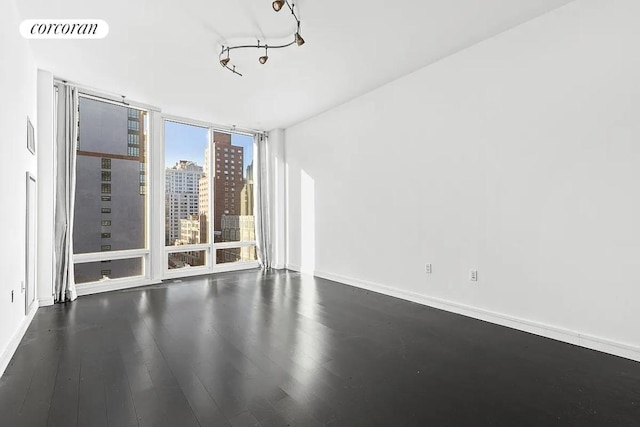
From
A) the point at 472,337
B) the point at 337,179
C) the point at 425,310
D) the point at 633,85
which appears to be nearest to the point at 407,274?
the point at 425,310

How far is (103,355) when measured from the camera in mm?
2621

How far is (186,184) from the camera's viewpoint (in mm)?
5965

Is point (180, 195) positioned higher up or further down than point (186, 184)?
further down

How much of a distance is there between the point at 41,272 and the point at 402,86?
206 inches

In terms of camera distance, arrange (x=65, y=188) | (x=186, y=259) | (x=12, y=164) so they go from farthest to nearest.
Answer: (x=186, y=259) → (x=65, y=188) → (x=12, y=164)

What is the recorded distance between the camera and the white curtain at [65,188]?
4.26 m

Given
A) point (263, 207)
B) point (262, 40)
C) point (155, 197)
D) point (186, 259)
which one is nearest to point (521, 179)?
point (262, 40)

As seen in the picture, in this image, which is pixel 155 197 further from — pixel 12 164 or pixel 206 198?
pixel 12 164

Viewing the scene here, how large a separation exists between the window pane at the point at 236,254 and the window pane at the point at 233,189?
8 centimetres

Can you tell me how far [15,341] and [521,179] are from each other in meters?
4.83

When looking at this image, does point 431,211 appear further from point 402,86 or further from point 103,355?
point 103,355

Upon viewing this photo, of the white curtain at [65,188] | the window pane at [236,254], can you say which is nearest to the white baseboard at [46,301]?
the white curtain at [65,188]

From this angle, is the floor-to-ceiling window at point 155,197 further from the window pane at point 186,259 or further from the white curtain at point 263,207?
the white curtain at point 263,207

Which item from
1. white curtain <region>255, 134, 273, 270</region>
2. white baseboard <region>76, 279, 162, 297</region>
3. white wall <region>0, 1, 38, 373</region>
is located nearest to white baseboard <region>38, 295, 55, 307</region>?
white baseboard <region>76, 279, 162, 297</region>
